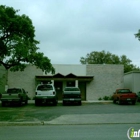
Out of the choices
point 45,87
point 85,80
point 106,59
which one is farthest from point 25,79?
point 106,59

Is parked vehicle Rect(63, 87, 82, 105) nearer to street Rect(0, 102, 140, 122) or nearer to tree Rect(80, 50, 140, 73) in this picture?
street Rect(0, 102, 140, 122)

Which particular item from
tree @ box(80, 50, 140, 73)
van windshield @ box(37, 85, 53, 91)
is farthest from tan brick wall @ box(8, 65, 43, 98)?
tree @ box(80, 50, 140, 73)

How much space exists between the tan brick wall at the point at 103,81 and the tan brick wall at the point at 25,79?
6.74 metres

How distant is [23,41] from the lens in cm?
2423

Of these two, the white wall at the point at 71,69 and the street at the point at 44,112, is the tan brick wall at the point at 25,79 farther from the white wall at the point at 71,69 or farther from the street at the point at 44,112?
the street at the point at 44,112

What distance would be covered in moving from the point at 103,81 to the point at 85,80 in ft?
8.10

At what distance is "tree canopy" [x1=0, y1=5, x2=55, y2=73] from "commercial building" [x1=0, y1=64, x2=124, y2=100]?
25.0 ft

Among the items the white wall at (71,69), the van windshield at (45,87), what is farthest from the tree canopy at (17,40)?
the white wall at (71,69)

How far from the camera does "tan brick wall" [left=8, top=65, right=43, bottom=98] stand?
33062 mm

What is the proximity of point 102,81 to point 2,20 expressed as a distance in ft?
51.3

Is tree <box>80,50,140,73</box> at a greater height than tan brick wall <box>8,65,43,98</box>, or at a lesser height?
greater

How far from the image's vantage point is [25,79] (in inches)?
1305

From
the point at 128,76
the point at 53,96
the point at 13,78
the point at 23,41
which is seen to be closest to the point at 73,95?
the point at 53,96

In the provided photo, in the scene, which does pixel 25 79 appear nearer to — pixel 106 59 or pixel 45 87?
pixel 45 87
